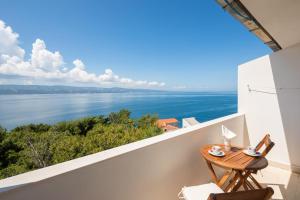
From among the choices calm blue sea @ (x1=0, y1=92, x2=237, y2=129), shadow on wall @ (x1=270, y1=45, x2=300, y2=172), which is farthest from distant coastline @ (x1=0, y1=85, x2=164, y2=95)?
shadow on wall @ (x1=270, y1=45, x2=300, y2=172)

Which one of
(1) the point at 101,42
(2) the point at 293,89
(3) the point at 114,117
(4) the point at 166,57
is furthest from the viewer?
(4) the point at 166,57

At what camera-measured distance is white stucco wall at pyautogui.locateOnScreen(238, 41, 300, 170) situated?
9.61ft

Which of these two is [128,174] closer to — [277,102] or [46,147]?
[277,102]

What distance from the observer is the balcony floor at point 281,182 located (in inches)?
91.4

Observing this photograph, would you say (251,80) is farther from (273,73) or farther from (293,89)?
(293,89)

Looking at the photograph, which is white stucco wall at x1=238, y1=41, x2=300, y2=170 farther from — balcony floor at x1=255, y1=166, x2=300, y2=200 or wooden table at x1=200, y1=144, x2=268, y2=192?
wooden table at x1=200, y1=144, x2=268, y2=192

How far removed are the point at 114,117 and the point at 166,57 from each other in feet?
67.6

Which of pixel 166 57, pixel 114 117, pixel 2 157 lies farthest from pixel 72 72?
pixel 2 157

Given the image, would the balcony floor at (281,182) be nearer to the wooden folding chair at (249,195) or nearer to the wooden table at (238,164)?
the wooden table at (238,164)

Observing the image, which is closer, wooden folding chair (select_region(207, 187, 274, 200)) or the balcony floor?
wooden folding chair (select_region(207, 187, 274, 200))

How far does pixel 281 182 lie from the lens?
104 inches

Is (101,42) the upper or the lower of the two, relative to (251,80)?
upper

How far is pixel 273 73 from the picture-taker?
3.15 metres

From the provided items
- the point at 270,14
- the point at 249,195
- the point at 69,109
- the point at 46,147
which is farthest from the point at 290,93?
the point at 69,109
